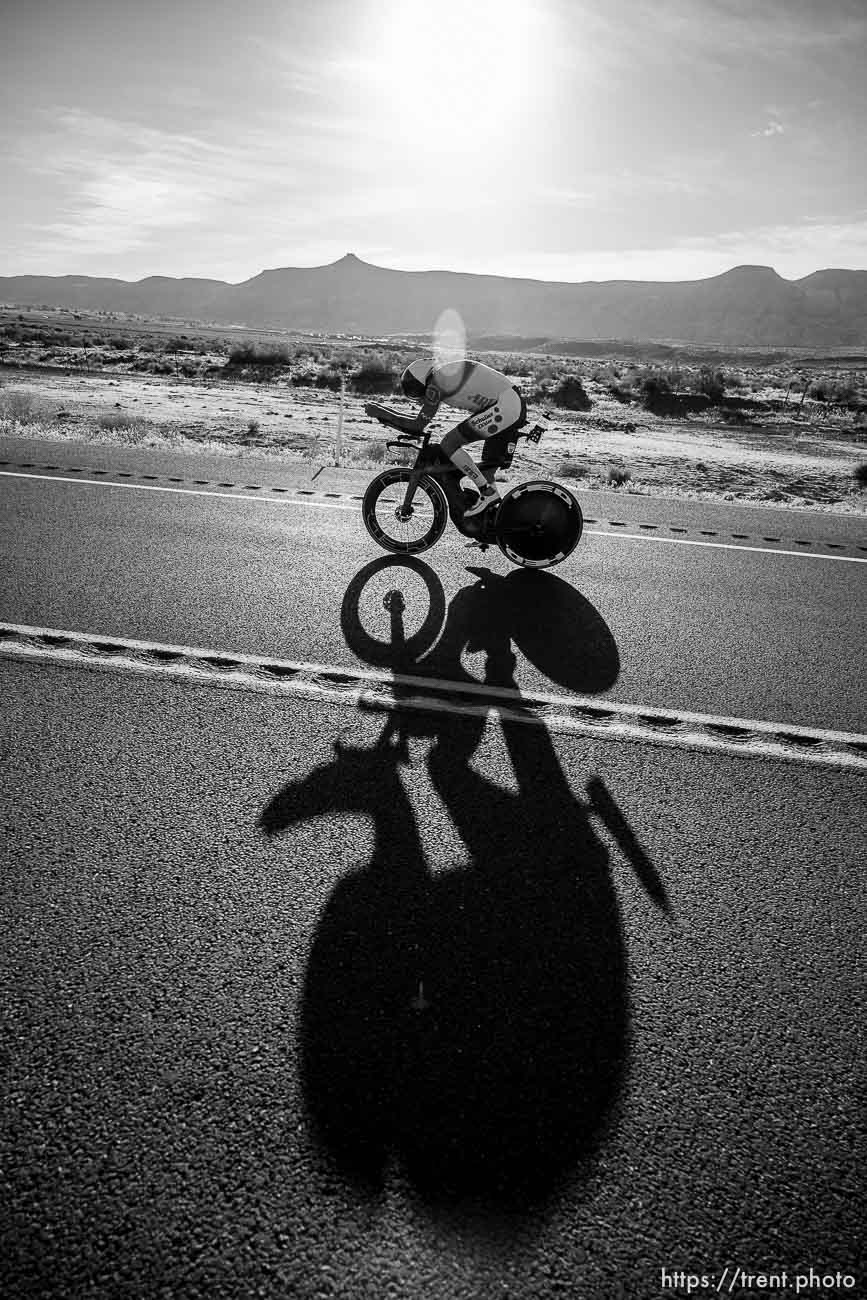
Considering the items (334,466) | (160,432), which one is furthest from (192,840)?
(160,432)

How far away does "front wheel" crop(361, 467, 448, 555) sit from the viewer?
20.9ft

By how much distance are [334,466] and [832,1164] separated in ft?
31.4

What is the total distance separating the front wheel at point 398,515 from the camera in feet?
20.9

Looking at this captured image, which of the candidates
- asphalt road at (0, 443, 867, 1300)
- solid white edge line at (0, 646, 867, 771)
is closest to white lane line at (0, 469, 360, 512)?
asphalt road at (0, 443, 867, 1300)

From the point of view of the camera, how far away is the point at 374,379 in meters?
32.9

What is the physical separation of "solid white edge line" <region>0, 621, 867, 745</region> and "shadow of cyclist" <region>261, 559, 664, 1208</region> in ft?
→ 2.30

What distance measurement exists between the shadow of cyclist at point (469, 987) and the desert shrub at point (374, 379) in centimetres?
2931

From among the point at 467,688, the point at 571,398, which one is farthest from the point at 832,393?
the point at 467,688

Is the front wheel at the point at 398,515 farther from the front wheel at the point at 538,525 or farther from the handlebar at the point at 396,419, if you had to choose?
the front wheel at the point at 538,525

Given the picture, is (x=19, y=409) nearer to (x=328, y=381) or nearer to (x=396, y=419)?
(x=396, y=419)

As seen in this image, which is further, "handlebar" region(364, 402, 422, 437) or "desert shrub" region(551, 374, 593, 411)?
"desert shrub" region(551, 374, 593, 411)

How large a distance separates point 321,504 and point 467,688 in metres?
4.27

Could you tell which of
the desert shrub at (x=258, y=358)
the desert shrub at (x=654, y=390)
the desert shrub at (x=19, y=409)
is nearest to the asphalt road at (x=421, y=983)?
the desert shrub at (x=19, y=409)

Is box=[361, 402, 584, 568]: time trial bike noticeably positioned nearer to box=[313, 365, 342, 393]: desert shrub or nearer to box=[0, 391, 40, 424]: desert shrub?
box=[0, 391, 40, 424]: desert shrub
